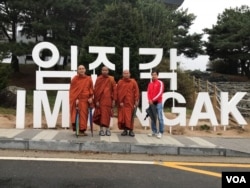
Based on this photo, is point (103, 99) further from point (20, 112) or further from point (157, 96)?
point (20, 112)

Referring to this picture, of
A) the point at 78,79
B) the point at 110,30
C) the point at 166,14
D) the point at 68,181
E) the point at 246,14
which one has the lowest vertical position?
the point at 68,181

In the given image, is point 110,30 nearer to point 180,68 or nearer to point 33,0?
point 180,68

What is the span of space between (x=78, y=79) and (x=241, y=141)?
439cm

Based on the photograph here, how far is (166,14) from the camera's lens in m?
28.9

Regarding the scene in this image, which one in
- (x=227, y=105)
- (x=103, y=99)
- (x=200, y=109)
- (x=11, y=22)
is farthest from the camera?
(x=11, y=22)

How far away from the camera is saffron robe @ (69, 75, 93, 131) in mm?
9859

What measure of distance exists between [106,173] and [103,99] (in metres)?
3.63

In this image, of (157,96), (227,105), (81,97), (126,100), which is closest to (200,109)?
(227,105)

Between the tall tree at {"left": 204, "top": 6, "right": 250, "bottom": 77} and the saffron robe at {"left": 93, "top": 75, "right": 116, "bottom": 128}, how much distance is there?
28349 mm

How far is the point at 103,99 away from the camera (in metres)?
10.2

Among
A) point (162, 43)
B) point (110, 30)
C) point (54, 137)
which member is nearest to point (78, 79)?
point (54, 137)

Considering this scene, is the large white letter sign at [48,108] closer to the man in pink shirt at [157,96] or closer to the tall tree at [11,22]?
the man in pink shirt at [157,96]

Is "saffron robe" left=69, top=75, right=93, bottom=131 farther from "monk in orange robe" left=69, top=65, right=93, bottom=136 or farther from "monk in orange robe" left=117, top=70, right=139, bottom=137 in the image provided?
"monk in orange robe" left=117, top=70, right=139, bottom=137

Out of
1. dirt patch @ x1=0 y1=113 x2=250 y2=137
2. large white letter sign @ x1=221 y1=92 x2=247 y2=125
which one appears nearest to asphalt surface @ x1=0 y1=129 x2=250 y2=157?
dirt patch @ x1=0 y1=113 x2=250 y2=137
